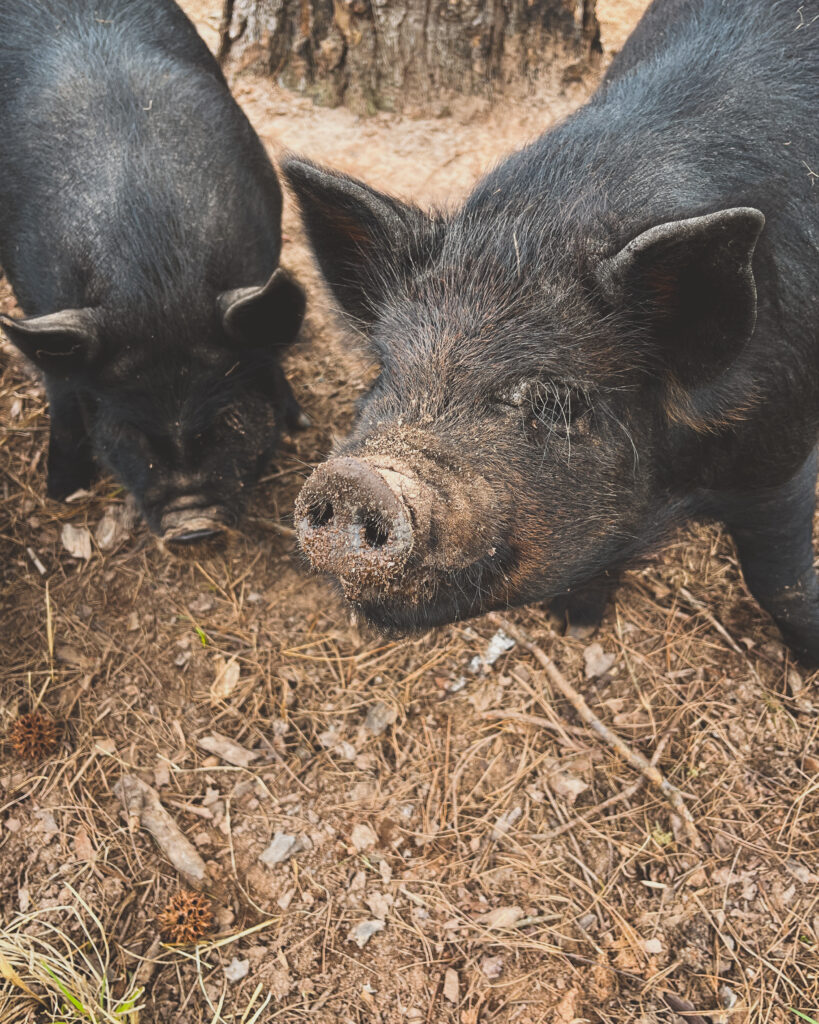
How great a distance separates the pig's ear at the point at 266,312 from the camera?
3547mm

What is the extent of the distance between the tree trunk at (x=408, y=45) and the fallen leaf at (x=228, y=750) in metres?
4.22

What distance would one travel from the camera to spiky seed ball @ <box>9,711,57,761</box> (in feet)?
11.8

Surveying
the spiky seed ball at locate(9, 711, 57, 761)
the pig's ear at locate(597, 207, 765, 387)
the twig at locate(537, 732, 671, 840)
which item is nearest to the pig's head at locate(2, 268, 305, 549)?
the spiky seed ball at locate(9, 711, 57, 761)

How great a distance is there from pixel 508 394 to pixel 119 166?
2551 mm

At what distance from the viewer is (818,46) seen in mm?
3000

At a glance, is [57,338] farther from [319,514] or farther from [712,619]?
[712,619]

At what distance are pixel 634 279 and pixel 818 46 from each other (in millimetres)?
1481

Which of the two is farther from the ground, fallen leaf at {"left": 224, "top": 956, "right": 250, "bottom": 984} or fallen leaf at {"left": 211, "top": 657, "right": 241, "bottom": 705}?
fallen leaf at {"left": 211, "top": 657, "right": 241, "bottom": 705}

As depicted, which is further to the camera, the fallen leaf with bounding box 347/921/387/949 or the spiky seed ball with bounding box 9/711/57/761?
the spiky seed ball with bounding box 9/711/57/761

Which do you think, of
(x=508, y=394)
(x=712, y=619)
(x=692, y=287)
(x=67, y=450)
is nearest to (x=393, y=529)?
(x=508, y=394)

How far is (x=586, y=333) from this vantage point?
7.83ft

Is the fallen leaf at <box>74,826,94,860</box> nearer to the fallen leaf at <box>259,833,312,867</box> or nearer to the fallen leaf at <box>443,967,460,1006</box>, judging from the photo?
the fallen leaf at <box>259,833,312,867</box>

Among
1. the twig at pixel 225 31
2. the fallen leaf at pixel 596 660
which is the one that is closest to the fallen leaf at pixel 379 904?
the fallen leaf at pixel 596 660

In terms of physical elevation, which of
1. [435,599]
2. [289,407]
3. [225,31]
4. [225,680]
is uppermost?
[225,31]
